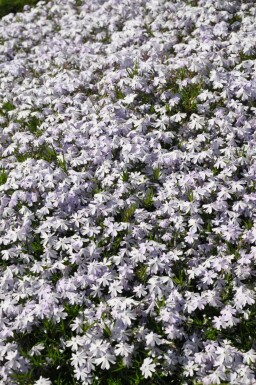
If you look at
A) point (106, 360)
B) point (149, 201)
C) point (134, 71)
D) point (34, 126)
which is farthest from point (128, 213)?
point (134, 71)

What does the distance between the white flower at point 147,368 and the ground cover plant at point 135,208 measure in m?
0.01

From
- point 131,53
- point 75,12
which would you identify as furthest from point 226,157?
point 75,12

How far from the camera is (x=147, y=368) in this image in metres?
3.91

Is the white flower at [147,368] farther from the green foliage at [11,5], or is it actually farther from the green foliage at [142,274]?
the green foliage at [11,5]

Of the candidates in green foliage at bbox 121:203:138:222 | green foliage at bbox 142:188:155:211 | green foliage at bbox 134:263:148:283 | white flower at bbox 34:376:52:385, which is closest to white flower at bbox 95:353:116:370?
white flower at bbox 34:376:52:385

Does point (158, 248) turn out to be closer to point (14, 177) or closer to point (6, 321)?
point (6, 321)

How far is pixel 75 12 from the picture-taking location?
9.05m

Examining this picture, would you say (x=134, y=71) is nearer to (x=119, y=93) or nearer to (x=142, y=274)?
(x=119, y=93)

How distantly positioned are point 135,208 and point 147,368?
66.6 inches

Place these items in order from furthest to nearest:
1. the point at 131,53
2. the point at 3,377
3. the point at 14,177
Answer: the point at 131,53, the point at 14,177, the point at 3,377

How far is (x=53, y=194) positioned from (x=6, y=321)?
1.50 m

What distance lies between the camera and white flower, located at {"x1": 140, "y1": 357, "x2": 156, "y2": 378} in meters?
3.88

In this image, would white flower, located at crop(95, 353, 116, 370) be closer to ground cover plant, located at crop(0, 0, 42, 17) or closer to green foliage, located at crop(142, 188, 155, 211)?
green foliage, located at crop(142, 188, 155, 211)

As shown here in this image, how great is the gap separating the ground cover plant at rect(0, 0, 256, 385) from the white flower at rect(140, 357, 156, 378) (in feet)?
0.04
